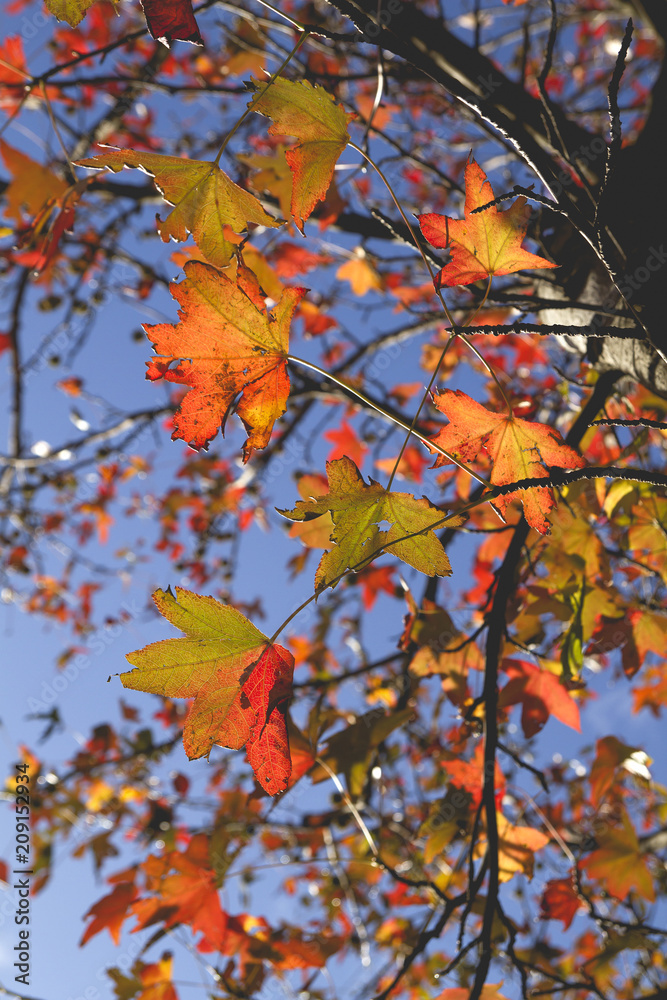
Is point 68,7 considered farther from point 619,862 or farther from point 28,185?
point 619,862

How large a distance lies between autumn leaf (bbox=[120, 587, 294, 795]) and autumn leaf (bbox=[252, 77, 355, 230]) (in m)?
0.68

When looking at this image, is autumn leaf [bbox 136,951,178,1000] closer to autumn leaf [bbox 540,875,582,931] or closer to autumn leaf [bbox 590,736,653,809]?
autumn leaf [bbox 540,875,582,931]

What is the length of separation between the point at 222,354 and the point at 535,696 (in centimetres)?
145

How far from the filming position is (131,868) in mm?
2207

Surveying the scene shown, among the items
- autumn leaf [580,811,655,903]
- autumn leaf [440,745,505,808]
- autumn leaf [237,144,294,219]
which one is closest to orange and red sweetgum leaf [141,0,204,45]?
autumn leaf [237,144,294,219]

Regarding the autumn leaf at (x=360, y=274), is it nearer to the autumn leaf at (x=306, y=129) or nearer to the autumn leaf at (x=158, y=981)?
the autumn leaf at (x=306, y=129)

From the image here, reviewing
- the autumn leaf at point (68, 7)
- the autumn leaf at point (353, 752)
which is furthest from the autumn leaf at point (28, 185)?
the autumn leaf at point (353, 752)

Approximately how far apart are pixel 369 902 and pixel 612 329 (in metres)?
5.63

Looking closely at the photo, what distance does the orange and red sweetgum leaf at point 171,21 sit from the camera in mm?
880

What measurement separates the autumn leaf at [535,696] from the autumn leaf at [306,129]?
148cm

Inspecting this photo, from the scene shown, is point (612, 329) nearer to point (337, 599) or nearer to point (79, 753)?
point (337, 599)

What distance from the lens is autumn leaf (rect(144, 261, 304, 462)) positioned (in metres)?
0.97

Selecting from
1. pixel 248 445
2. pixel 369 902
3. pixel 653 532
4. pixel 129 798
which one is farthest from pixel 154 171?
pixel 369 902

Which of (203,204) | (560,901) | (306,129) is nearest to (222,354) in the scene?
(203,204)
